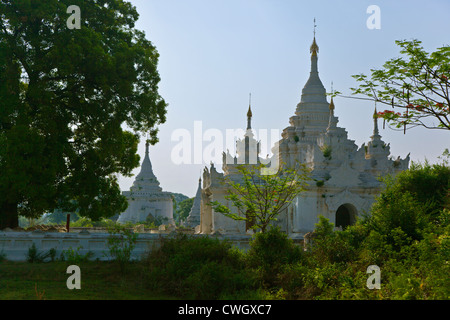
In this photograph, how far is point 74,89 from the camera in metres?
20.4

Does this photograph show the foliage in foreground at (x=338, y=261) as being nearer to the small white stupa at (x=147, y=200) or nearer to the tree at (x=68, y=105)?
the tree at (x=68, y=105)

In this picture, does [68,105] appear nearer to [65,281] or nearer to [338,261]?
[65,281]

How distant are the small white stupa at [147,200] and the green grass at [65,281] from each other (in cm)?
4605

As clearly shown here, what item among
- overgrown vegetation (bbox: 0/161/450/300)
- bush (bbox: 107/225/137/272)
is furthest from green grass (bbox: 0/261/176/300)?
bush (bbox: 107/225/137/272)

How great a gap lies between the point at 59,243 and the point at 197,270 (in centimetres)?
702

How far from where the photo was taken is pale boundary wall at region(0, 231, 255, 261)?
16906 mm

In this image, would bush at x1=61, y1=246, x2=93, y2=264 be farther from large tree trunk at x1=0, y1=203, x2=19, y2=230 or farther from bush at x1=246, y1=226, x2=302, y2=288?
bush at x1=246, y1=226, x2=302, y2=288

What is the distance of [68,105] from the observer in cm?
2067

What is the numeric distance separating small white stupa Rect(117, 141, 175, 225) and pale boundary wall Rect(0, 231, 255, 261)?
142 feet

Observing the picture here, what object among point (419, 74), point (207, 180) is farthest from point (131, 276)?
point (207, 180)

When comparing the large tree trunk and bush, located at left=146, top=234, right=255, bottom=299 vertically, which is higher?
the large tree trunk

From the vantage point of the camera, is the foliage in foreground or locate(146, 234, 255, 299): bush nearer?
the foliage in foreground

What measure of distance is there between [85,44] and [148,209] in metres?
45.1

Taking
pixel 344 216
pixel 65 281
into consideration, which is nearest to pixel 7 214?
pixel 65 281
